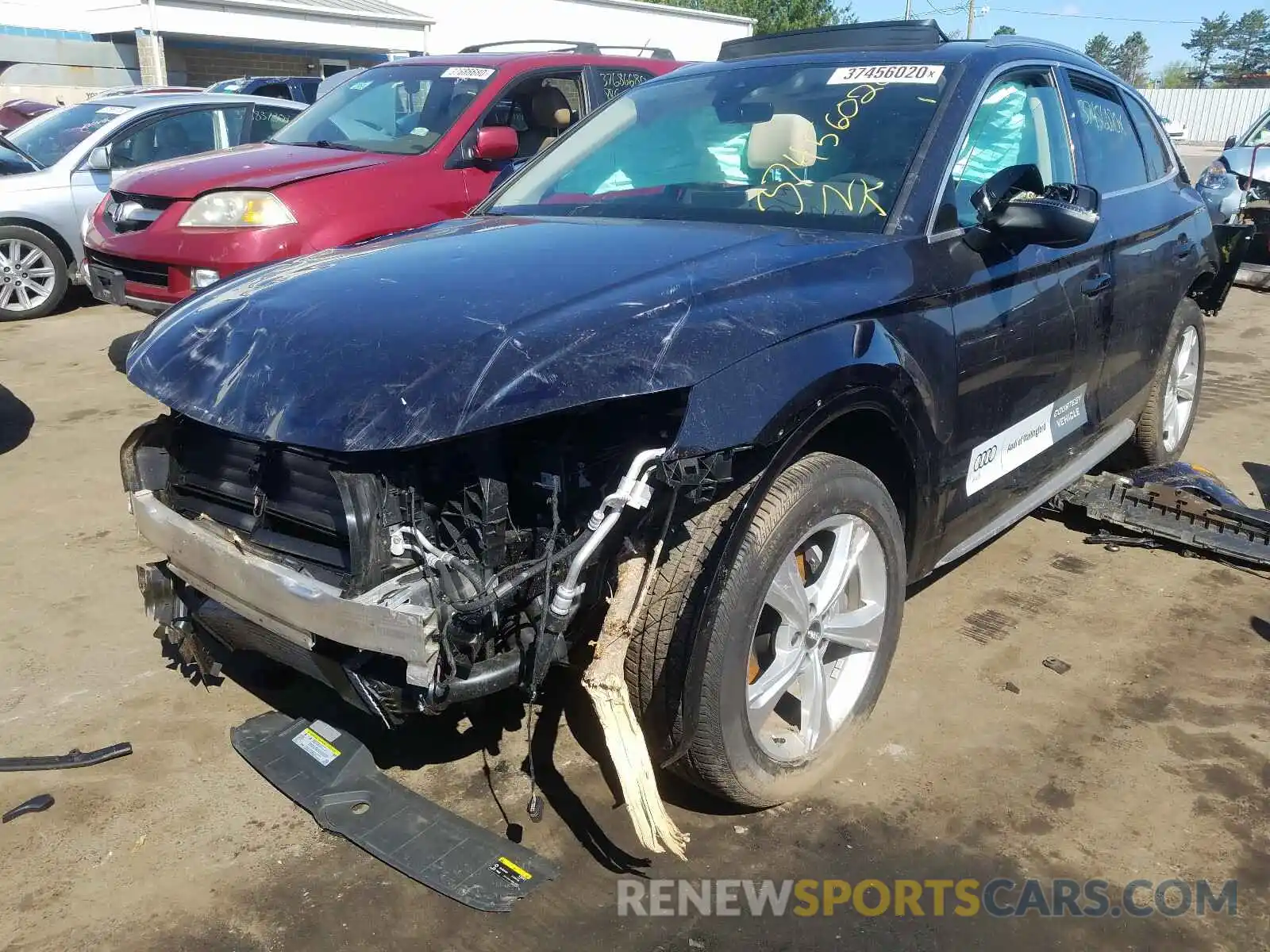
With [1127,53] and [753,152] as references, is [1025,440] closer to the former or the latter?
[753,152]

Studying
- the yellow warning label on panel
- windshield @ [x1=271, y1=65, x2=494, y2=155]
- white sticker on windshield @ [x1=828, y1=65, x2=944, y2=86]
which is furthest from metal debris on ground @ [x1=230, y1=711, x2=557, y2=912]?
windshield @ [x1=271, y1=65, x2=494, y2=155]

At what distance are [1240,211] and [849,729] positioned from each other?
29.3ft

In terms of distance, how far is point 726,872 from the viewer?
2516mm

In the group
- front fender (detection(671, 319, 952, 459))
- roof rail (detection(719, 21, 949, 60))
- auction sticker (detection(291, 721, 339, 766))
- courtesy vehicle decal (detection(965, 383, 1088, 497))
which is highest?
roof rail (detection(719, 21, 949, 60))


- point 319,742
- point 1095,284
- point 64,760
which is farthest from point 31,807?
point 1095,284

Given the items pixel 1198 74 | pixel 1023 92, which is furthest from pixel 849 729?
pixel 1198 74

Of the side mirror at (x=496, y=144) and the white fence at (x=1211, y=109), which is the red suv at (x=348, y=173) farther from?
the white fence at (x=1211, y=109)

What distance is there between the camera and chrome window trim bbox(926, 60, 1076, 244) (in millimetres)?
2936

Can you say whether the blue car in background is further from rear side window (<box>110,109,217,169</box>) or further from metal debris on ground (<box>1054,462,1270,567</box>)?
metal debris on ground (<box>1054,462,1270,567</box>)

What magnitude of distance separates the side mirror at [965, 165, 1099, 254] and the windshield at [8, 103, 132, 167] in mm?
8456

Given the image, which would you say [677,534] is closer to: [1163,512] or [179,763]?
[179,763]

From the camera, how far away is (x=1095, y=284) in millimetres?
3619

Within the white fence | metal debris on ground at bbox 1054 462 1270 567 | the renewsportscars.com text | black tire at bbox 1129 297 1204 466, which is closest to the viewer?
the renewsportscars.com text

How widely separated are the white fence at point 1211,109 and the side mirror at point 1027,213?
5049 cm
